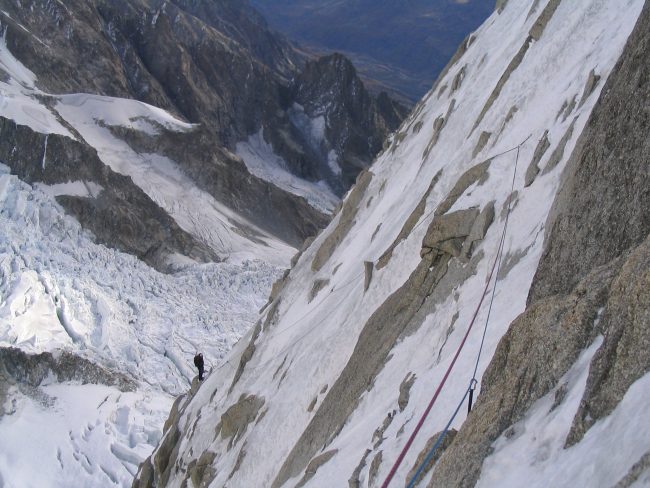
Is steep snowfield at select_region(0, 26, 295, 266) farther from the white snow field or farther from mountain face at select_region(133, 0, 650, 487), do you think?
mountain face at select_region(133, 0, 650, 487)

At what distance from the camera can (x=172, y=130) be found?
2753 inches

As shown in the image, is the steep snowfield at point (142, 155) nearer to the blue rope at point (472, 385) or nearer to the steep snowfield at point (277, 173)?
the steep snowfield at point (277, 173)

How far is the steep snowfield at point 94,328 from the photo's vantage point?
29172 mm

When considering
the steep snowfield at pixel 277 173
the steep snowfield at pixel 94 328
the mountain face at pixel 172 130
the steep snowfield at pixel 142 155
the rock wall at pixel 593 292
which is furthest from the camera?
the steep snowfield at pixel 277 173

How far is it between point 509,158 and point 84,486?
23.6 m

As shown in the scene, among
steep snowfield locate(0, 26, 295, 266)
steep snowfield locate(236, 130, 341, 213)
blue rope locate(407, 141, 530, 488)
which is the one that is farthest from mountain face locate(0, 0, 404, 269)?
blue rope locate(407, 141, 530, 488)

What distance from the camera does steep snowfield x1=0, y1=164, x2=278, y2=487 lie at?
29172 millimetres

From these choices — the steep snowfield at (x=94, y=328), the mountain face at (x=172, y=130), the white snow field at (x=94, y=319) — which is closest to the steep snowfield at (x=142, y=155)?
the mountain face at (x=172, y=130)

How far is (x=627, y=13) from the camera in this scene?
1223 cm

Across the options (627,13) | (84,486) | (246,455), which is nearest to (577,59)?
(627,13)

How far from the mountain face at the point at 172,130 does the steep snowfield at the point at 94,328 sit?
16.1 feet

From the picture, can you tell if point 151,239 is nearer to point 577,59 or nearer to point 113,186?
point 113,186

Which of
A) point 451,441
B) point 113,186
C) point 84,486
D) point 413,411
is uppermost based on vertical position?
point 451,441

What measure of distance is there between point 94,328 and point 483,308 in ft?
104
